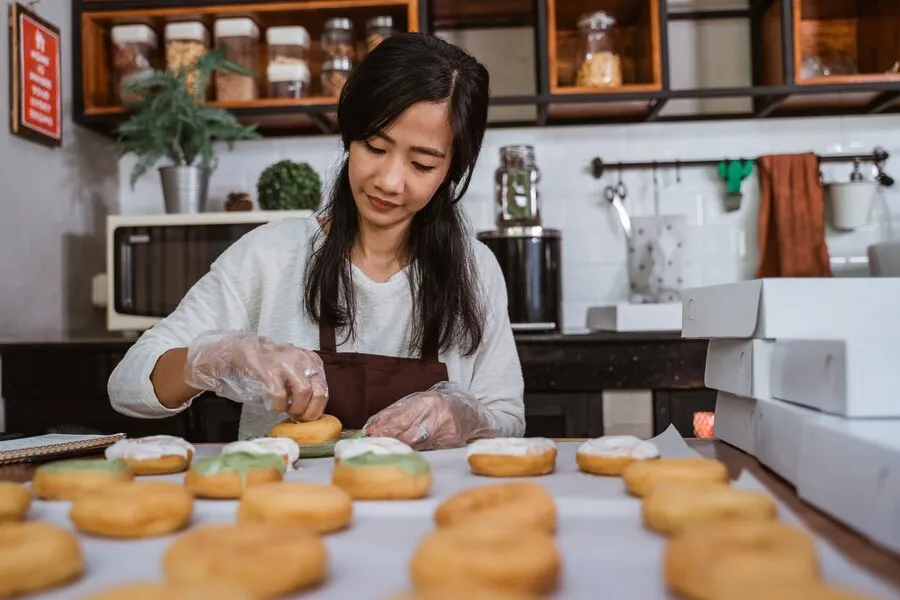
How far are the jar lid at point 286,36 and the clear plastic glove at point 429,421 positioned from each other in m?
1.90

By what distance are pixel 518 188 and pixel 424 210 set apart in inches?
41.4

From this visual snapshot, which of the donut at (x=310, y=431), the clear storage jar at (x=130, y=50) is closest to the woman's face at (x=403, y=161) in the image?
the donut at (x=310, y=431)

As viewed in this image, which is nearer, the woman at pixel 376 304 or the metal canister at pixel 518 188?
the woman at pixel 376 304

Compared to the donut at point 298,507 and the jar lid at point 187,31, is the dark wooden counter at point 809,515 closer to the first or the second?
the donut at point 298,507

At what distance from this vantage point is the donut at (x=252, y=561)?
1.89ft

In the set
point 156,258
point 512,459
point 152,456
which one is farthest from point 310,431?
point 156,258

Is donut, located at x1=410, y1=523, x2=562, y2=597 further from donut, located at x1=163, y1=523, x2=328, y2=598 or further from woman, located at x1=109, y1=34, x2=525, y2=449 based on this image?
woman, located at x1=109, y1=34, x2=525, y2=449

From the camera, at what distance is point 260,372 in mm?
1242

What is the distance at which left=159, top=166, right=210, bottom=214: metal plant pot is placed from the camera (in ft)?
9.09

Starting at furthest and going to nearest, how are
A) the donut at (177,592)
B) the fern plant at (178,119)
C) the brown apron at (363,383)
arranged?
the fern plant at (178,119) → the brown apron at (363,383) → the donut at (177,592)

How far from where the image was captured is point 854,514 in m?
0.71

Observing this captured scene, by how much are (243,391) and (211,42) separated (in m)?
2.10

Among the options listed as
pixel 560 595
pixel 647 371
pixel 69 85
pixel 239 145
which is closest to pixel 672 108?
pixel 647 371

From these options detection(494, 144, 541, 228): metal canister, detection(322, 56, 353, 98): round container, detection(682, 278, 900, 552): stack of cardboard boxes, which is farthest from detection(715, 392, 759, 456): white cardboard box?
detection(322, 56, 353, 98): round container
